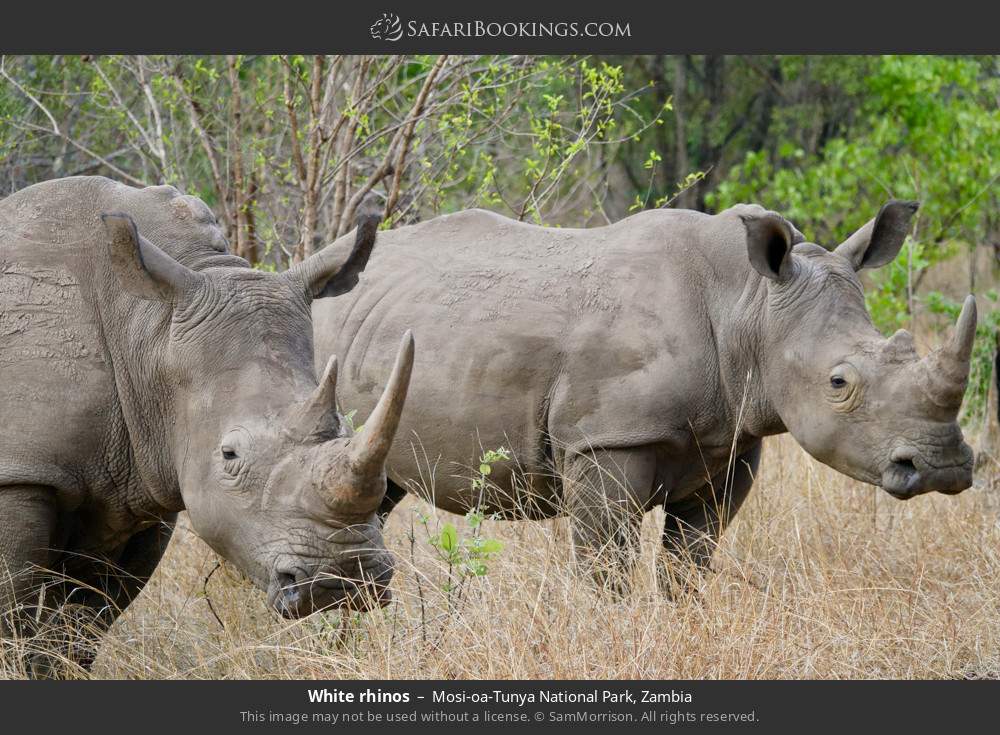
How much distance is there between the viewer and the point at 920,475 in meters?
5.97

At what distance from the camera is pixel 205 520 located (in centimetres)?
484

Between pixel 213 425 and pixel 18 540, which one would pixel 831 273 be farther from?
pixel 18 540

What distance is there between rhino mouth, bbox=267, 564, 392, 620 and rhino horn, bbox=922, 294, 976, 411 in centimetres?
255

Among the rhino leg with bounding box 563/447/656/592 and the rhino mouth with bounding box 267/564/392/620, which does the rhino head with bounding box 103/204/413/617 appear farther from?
the rhino leg with bounding box 563/447/656/592

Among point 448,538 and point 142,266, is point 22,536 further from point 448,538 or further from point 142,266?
point 448,538

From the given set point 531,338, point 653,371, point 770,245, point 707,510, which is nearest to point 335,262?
point 531,338

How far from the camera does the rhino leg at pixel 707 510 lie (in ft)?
21.9

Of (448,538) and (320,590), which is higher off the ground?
(320,590)

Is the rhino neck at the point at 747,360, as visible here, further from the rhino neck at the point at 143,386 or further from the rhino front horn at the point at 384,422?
the rhino neck at the point at 143,386

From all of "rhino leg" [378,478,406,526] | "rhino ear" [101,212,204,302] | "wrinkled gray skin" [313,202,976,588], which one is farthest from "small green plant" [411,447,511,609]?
"rhino leg" [378,478,406,526]

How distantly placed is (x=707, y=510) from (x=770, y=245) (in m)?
1.34

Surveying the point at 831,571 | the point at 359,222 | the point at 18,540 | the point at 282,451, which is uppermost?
the point at 359,222

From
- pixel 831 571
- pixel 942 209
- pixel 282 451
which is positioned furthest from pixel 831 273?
pixel 942 209

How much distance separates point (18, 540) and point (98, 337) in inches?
29.7
